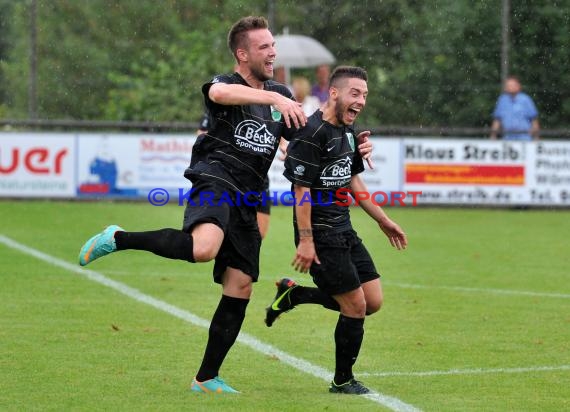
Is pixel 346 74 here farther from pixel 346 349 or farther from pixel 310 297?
pixel 310 297

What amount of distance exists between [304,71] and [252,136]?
18.7 metres

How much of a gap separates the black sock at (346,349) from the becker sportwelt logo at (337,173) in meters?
0.77

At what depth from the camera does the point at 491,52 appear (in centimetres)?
2203

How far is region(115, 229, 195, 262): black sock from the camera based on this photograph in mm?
6637

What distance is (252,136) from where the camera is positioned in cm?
693

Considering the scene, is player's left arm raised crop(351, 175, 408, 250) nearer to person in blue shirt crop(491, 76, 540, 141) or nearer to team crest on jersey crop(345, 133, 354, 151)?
team crest on jersey crop(345, 133, 354, 151)

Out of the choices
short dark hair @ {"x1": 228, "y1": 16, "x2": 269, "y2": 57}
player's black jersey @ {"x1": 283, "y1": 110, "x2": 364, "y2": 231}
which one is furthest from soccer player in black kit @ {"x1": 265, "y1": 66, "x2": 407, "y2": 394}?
short dark hair @ {"x1": 228, "y1": 16, "x2": 269, "y2": 57}

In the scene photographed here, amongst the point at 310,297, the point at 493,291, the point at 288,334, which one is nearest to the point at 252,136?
the point at 310,297

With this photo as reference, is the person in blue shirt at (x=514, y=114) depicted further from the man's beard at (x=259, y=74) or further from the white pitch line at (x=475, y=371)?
the man's beard at (x=259, y=74)

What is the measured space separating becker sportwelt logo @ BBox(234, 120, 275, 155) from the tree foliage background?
15.0 meters

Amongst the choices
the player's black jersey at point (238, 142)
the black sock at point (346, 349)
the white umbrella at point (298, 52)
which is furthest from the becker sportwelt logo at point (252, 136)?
the white umbrella at point (298, 52)

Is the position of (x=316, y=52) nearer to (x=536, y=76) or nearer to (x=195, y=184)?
(x=536, y=76)

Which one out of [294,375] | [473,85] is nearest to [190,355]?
[294,375]

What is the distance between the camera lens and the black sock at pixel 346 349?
6980 millimetres
